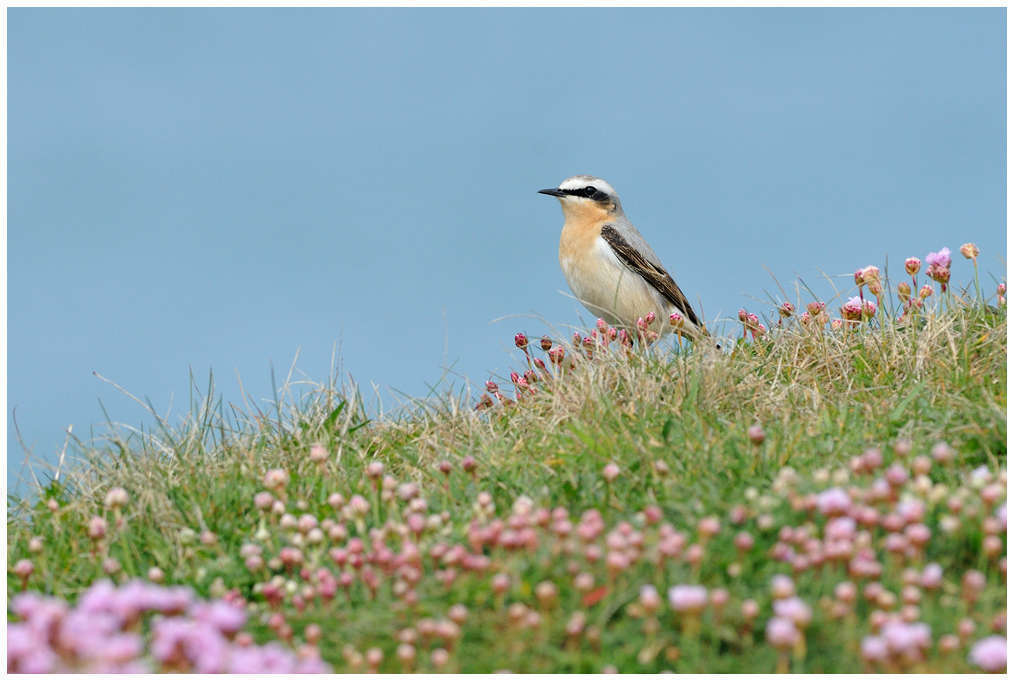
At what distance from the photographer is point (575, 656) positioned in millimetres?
4719

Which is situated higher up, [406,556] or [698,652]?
[406,556]

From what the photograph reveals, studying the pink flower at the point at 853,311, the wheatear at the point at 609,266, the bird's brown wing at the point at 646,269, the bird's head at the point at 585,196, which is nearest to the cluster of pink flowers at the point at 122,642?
the pink flower at the point at 853,311

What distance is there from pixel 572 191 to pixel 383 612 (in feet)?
28.1

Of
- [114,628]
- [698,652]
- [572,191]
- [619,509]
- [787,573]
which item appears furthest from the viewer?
[572,191]

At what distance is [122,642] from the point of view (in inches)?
152

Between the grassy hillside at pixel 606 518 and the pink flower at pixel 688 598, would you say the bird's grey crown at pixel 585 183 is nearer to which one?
the grassy hillside at pixel 606 518

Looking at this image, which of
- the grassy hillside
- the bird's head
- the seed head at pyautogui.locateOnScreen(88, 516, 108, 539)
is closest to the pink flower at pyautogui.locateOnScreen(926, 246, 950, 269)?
the grassy hillside

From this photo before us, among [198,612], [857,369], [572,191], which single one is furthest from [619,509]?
[572,191]

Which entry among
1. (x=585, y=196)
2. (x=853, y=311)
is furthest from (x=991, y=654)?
(x=585, y=196)

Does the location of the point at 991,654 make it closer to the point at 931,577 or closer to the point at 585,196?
the point at 931,577

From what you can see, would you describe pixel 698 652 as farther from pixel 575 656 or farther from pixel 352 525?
pixel 352 525

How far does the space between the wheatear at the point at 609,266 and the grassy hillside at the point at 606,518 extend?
2240 mm

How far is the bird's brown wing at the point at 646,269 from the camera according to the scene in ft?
40.9

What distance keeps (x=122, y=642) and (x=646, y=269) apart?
30.3 ft
